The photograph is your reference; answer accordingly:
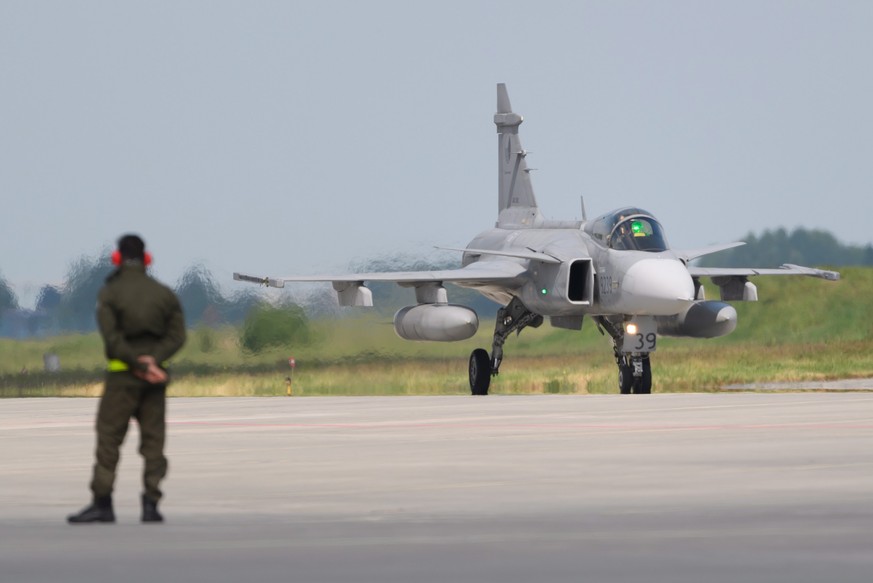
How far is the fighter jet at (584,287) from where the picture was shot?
30.8 meters

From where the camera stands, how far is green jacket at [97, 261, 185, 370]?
1046cm

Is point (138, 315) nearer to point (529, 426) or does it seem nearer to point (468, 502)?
point (468, 502)

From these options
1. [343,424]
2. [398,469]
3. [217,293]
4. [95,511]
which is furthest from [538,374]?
[95,511]

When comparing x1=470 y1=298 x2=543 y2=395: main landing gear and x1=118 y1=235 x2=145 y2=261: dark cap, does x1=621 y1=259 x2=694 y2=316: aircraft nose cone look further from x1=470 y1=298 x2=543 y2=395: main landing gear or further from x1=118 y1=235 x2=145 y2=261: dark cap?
x1=118 y1=235 x2=145 y2=261: dark cap

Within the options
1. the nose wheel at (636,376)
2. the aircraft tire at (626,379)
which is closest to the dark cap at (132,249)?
the nose wheel at (636,376)

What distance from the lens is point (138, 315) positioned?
10.5 meters

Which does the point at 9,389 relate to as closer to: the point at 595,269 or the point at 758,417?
the point at 595,269

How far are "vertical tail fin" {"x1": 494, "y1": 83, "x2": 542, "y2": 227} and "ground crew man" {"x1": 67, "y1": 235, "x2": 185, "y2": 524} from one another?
1045 inches

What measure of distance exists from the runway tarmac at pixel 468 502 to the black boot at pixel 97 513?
0.13m

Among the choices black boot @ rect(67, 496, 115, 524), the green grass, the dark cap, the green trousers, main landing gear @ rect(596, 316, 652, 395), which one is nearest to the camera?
black boot @ rect(67, 496, 115, 524)

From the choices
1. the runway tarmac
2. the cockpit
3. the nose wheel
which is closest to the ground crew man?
the runway tarmac

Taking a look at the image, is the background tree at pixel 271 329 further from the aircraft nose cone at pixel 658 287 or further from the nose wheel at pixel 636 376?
the aircraft nose cone at pixel 658 287

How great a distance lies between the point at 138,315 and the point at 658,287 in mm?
20349

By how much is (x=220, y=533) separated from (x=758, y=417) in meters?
11.5
